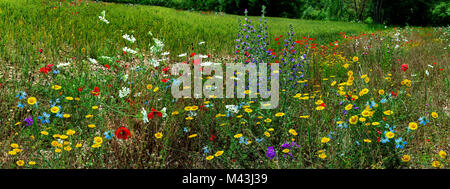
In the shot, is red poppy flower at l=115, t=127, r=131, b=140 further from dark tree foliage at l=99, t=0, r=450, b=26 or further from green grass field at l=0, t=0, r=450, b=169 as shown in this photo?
dark tree foliage at l=99, t=0, r=450, b=26

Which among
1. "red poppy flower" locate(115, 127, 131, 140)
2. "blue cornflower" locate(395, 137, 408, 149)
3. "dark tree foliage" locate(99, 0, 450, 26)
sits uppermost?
"dark tree foliage" locate(99, 0, 450, 26)

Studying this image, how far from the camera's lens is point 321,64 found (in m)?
4.79

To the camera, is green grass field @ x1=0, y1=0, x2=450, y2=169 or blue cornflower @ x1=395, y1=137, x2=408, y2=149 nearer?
blue cornflower @ x1=395, y1=137, x2=408, y2=149

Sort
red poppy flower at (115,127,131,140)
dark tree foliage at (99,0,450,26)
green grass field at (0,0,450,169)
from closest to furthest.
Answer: red poppy flower at (115,127,131,140) → green grass field at (0,0,450,169) → dark tree foliage at (99,0,450,26)

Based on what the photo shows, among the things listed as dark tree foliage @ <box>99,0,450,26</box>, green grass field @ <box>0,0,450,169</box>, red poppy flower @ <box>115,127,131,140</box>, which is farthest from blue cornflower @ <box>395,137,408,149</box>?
dark tree foliage @ <box>99,0,450,26</box>

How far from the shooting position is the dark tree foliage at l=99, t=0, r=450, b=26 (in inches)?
814

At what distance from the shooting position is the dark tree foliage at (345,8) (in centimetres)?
2069

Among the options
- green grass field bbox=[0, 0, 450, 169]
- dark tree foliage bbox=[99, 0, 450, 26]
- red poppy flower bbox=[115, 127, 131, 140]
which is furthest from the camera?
dark tree foliage bbox=[99, 0, 450, 26]

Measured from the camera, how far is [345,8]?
23.7m

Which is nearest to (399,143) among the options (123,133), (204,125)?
(204,125)

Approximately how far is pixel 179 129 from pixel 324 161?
3.80ft

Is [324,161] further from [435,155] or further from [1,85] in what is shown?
[1,85]

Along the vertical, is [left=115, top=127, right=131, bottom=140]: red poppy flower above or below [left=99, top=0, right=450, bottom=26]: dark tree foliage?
below

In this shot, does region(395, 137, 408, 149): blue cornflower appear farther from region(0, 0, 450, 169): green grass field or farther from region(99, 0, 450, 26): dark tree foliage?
region(99, 0, 450, 26): dark tree foliage
